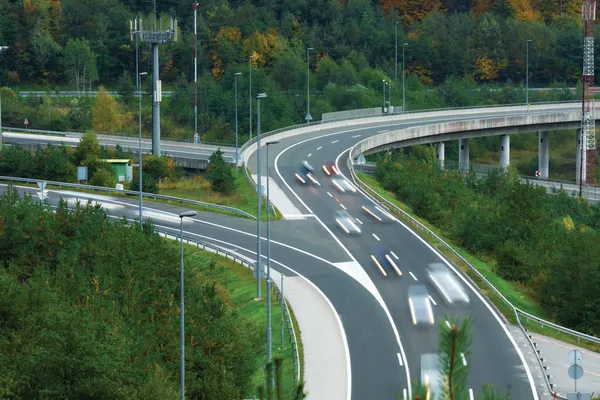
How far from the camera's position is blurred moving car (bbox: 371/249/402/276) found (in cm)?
5291

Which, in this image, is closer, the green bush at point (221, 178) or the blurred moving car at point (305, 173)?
the green bush at point (221, 178)

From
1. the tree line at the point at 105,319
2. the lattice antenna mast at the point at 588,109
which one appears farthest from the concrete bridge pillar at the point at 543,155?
the tree line at the point at 105,319

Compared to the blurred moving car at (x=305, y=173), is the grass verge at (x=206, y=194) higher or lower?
lower

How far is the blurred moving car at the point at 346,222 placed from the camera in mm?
61094

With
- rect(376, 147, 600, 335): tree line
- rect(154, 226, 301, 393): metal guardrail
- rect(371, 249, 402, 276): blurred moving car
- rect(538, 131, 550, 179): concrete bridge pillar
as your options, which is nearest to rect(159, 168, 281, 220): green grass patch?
rect(154, 226, 301, 393): metal guardrail

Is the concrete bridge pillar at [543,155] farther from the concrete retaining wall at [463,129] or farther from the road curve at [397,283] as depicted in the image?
the road curve at [397,283]

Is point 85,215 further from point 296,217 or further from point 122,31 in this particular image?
point 122,31

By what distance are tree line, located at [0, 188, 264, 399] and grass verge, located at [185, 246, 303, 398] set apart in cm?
39

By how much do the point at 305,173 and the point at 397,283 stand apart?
90.7ft

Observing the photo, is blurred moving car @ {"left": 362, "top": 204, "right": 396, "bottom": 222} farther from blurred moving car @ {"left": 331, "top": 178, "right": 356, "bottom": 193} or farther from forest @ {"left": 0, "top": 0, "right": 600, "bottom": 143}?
forest @ {"left": 0, "top": 0, "right": 600, "bottom": 143}

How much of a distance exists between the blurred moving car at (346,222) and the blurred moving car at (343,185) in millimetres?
6160

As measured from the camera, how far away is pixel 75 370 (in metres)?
28.6

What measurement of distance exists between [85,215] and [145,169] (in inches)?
874

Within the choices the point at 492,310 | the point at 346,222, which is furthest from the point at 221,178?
the point at 492,310
